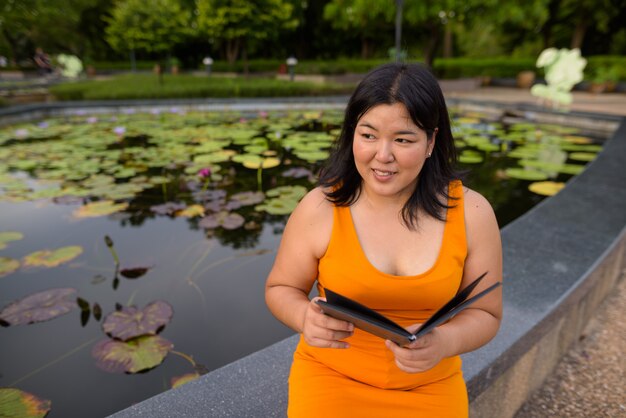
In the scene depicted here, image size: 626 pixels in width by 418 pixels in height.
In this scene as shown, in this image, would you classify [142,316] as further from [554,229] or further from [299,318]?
[554,229]

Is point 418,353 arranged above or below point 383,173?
below

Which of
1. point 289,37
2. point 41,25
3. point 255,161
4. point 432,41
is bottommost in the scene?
point 255,161

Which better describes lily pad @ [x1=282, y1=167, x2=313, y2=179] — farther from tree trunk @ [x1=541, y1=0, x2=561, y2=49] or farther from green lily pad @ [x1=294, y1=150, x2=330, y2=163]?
tree trunk @ [x1=541, y1=0, x2=561, y2=49]

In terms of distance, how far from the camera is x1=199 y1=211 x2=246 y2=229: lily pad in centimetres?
289

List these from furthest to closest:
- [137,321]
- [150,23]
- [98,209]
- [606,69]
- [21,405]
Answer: [150,23], [606,69], [98,209], [137,321], [21,405]

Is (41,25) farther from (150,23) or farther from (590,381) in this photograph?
(590,381)

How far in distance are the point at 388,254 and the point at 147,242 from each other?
2162 mm

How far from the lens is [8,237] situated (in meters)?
2.71

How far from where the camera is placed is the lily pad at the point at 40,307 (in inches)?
75.5

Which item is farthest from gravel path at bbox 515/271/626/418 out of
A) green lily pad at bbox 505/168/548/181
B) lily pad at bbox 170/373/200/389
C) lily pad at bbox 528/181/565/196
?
green lily pad at bbox 505/168/548/181

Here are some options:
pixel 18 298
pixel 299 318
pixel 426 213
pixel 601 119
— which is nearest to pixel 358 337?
pixel 299 318

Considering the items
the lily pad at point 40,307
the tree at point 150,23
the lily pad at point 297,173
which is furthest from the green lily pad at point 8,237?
the tree at point 150,23

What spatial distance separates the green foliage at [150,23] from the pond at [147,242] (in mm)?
15579

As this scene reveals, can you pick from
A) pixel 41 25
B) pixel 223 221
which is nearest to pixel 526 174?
pixel 223 221
